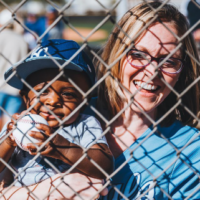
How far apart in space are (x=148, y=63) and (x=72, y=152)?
62 centimetres

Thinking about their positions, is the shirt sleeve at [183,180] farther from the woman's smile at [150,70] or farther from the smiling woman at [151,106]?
the woman's smile at [150,70]

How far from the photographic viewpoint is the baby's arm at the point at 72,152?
1448 mm

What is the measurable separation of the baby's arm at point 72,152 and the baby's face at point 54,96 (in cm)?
22

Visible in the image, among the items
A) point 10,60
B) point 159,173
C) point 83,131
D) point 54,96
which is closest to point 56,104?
point 54,96

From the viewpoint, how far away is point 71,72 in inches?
72.1

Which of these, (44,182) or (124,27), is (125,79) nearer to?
(124,27)

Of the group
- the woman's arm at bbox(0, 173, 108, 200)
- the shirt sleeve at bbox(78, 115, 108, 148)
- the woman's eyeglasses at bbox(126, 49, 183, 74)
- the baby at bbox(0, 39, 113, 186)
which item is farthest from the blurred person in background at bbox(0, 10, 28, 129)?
the woman's eyeglasses at bbox(126, 49, 183, 74)

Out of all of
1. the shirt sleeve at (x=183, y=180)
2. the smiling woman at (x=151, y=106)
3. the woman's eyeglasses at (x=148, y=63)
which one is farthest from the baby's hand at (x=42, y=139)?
the shirt sleeve at (x=183, y=180)

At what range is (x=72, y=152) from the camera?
157 cm

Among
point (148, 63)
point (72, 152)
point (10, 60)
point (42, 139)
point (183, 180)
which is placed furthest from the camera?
point (10, 60)

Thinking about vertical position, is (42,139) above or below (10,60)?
below

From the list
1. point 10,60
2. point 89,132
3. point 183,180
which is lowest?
point 183,180

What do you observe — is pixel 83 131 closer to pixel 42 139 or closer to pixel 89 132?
pixel 89 132

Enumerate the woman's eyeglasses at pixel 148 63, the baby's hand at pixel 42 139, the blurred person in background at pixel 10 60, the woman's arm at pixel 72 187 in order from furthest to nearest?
the blurred person in background at pixel 10 60, the woman's eyeglasses at pixel 148 63, the woman's arm at pixel 72 187, the baby's hand at pixel 42 139
